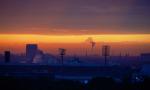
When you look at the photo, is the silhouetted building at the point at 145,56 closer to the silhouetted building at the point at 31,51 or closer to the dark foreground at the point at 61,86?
the silhouetted building at the point at 31,51

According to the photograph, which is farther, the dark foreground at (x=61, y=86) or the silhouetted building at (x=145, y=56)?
the silhouetted building at (x=145, y=56)

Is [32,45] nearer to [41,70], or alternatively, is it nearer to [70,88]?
[41,70]

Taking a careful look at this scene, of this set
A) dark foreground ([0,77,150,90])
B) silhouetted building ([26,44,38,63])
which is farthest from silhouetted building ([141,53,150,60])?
dark foreground ([0,77,150,90])

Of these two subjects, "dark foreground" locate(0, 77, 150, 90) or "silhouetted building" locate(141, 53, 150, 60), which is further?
"silhouetted building" locate(141, 53, 150, 60)

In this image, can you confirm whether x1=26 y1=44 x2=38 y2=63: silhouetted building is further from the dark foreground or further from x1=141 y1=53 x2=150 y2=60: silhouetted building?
the dark foreground

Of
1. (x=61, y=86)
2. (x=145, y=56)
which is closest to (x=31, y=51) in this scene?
(x=145, y=56)

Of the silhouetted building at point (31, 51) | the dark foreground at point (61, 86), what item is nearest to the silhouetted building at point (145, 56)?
the silhouetted building at point (31, 51)

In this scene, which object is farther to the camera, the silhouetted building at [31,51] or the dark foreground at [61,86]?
the silhouetted building at [31,51]

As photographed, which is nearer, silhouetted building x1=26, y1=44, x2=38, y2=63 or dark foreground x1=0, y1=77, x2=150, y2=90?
dark foreground x1=0, y1=77, x2=150, y2=90

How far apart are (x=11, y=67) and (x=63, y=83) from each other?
3177 centimetres

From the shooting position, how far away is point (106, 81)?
130ft

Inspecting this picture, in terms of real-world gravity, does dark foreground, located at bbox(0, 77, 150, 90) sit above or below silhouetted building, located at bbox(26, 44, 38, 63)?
below

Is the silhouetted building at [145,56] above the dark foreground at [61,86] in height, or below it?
above

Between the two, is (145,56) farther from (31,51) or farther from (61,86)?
(61,86)
